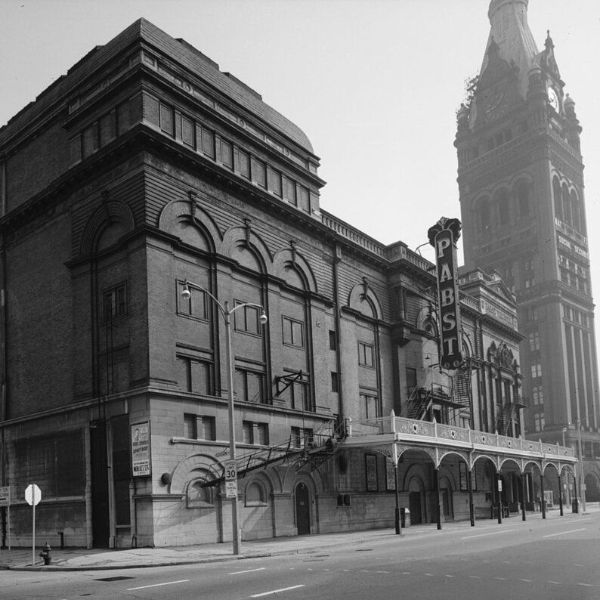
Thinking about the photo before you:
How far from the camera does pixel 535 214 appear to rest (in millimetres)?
117562

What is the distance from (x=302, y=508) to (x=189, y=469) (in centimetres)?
937

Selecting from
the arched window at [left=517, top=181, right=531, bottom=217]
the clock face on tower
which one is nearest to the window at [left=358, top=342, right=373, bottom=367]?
the arched window at [left=517, top=181, right=531, bottom=217]

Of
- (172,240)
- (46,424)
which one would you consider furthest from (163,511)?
(172,240)

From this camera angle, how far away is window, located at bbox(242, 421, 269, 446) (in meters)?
40.4

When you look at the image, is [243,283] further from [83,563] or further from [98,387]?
[83,563]

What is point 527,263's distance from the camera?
4636 inches

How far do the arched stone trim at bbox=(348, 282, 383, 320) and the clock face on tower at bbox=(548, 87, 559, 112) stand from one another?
80.5 meters

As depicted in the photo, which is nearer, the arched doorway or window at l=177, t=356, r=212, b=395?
window at l=177, t=356, r=212, b=395

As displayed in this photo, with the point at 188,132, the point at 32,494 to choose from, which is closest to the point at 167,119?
the point at 188,132

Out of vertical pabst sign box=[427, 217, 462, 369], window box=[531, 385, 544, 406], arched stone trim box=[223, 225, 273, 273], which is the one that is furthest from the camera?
window box=[531, 385, 544, 406]

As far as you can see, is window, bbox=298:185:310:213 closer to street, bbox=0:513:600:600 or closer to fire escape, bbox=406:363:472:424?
fire escape, bbox=406:363:472:424

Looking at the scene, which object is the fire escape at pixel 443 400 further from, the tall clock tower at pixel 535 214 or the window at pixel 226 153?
the tall clock tower at pixel 535 214

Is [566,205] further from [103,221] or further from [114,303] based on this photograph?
[114,303]

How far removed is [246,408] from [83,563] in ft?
44.2
